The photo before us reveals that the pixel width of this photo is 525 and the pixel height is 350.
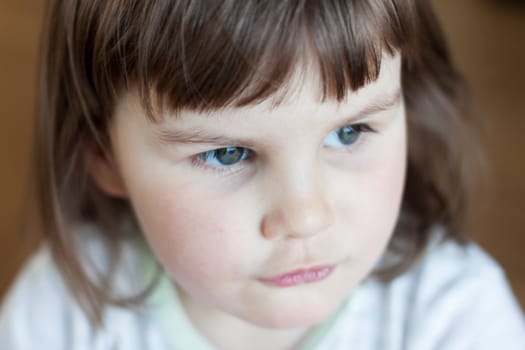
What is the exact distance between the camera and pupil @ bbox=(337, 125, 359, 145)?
728 mm

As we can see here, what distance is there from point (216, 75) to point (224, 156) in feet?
Answer: 0.35

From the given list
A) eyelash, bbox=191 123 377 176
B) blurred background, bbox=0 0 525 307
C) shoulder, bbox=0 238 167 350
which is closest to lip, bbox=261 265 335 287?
eyelash, bbox=191 123 377 176

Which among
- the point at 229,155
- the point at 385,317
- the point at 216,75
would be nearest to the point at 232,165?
the point at 229,155

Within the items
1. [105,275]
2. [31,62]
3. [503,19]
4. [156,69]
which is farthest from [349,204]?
[31,62]

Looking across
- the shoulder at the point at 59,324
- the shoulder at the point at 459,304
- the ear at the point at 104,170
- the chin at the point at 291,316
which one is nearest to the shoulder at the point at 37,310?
the shoulder at the point at 59,324

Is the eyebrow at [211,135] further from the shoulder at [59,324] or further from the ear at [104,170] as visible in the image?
the shoulder at [59,324]

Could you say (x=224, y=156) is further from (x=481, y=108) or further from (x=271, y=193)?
(x=481, y=108)

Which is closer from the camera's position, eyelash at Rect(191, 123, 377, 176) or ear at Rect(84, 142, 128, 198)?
eyelash at Rect(191, 123, 377, 176)

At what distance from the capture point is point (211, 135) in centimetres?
67

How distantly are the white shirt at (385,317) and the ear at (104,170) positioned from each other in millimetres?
134

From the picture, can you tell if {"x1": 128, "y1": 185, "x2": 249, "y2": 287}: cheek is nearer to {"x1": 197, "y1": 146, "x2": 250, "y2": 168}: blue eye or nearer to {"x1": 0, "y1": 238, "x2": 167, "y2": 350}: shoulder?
{"x1": 197, "y1": 146, "x2": 250, "y2": 168}: blue eye

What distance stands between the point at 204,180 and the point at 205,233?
5cm

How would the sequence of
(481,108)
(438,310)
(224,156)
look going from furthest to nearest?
(481,108) → (438,310) → (224,156)

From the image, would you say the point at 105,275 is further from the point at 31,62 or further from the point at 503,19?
the point at 503,19
